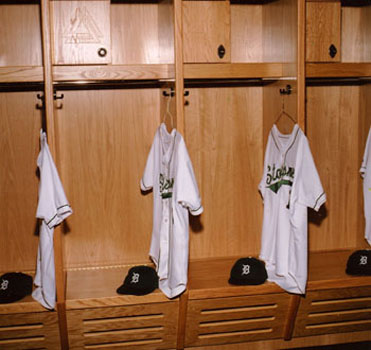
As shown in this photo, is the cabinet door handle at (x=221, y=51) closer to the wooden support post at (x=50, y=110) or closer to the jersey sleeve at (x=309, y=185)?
the jersey sleeve at (x=309, y=185)

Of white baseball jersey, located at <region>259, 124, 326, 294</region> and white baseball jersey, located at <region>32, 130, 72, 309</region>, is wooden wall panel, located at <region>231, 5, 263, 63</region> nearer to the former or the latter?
white baseball jersey, located at <region>259, 124, 326, 294</region>

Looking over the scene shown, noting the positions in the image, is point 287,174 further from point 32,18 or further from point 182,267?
point 32,18

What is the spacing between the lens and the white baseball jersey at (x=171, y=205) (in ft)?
9.10

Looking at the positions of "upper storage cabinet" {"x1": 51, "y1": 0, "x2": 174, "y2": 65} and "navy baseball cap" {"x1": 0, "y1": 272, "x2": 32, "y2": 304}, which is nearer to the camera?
"navy baseball cap" {"x1": 0, "y1": 272, "x2": 32, "y2": 304}

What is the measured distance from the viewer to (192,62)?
3035 millimetres

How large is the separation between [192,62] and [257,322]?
1.61 meters

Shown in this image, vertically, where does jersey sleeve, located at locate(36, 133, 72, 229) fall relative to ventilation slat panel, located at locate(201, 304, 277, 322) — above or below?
above

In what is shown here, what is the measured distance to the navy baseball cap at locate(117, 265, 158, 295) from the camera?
9.29 feet

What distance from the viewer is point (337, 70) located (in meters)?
3.11

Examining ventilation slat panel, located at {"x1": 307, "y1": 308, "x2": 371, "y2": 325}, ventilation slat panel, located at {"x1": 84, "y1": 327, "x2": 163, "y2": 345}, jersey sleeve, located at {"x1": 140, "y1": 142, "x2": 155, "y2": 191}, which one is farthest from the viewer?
jersey sleeve, located at {"x1": 140, "y1": 142, "x2": 155, "y2": 191}

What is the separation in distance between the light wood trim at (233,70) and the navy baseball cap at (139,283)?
45.8 inches

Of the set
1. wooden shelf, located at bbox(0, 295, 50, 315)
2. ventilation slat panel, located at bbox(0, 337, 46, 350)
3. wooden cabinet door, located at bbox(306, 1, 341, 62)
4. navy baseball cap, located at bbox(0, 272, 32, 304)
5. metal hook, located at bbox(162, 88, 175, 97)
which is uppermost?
wooden cabinet door, located at bbox(306, 1, 341, 62)

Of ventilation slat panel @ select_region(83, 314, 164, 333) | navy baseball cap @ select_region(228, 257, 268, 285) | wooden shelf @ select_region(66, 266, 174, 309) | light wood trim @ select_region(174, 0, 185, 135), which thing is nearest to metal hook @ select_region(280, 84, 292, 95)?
light wood trim @ select_region(174, 0, 185, 135)

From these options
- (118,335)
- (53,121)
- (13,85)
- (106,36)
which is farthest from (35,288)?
(106,36)
